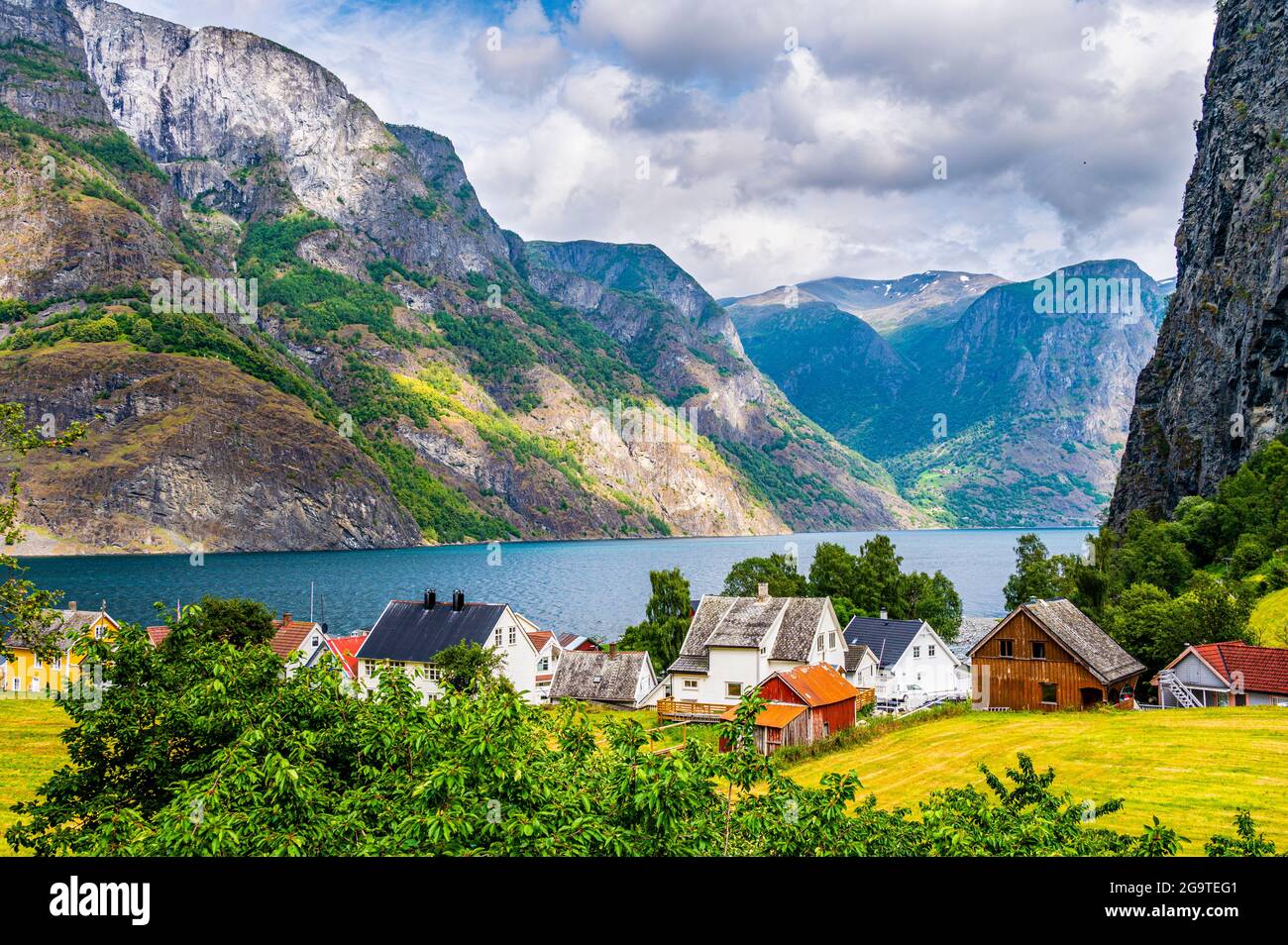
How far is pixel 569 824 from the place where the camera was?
9062 mm

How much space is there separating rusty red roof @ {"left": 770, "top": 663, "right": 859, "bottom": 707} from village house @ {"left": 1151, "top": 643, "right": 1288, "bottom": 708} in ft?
57.9

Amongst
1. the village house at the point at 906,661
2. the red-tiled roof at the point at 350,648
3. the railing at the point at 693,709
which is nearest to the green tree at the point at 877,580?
the village house at the point at 906,661

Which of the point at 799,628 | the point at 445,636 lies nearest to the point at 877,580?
the point at 799,628

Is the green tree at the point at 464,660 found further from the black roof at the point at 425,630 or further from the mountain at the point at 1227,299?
the mountain at the point at 1227,299

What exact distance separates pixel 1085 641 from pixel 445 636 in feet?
142

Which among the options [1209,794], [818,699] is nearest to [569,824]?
[1209,794]

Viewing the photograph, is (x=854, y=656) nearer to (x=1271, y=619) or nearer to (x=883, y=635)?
(x=883, y=635)

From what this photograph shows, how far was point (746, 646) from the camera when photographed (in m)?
63.3

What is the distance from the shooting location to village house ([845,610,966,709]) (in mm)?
71875

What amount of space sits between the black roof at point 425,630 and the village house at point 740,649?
46.2ft

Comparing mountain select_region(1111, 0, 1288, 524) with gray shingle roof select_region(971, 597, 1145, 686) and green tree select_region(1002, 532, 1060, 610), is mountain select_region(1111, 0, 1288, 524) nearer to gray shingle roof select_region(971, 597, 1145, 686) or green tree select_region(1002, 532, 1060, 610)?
green tree select_region(1002, 532, 1060, 610)

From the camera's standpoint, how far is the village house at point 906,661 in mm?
71875
